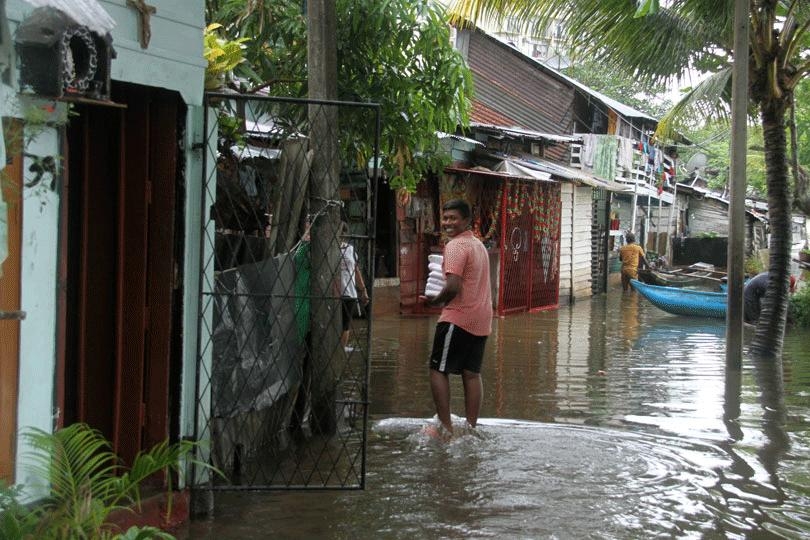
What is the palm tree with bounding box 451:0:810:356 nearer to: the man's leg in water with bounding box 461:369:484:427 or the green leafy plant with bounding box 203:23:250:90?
the man's leg in water with bounding box 461:369:484:427

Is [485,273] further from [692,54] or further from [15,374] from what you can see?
[692,54]

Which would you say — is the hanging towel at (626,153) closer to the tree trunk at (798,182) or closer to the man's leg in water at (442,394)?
the tree trunk at (798,182)

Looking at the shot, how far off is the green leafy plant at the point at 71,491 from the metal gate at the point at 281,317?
0.89 metres

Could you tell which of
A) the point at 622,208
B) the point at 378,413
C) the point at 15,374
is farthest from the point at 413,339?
the point at 622,208

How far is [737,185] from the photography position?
10.7 meters

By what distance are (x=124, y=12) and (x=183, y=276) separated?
131cm

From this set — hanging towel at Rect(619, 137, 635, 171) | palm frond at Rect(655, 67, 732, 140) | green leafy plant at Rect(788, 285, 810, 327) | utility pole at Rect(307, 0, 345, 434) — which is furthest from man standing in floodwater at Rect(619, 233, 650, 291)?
utility pole at Rect(307, 0, 345, 434)

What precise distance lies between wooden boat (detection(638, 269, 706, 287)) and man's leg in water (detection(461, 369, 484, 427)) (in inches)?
581

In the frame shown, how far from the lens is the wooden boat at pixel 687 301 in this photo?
18109mm

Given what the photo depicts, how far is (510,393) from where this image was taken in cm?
973

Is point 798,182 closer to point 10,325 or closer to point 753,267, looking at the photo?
point 753,267

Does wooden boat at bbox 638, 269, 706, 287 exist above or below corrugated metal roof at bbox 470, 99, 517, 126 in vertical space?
below

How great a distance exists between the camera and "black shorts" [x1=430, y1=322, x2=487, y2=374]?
24.1 ft

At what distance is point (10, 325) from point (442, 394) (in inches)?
153
